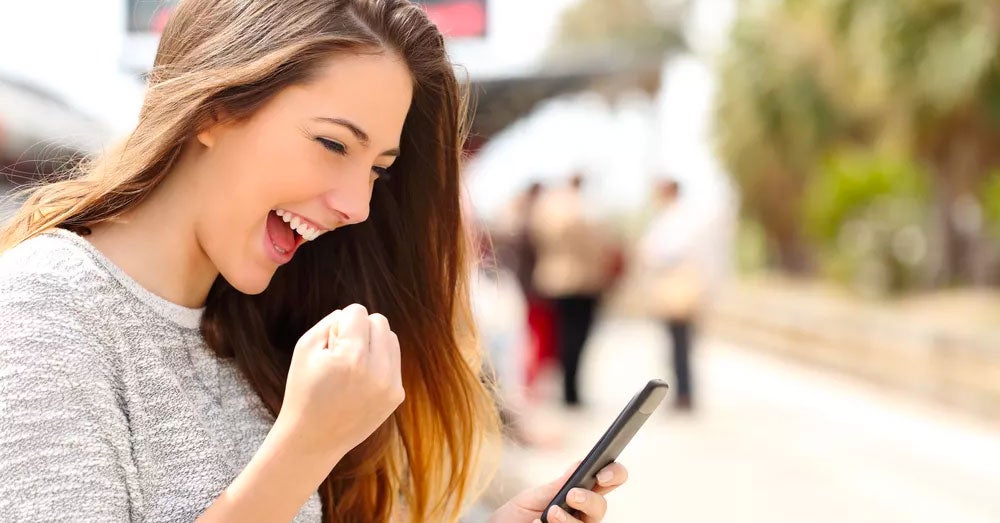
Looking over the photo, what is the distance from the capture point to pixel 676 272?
7.72m

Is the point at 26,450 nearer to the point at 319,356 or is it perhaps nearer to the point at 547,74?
the point at 319,356

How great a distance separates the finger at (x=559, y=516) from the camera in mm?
1529

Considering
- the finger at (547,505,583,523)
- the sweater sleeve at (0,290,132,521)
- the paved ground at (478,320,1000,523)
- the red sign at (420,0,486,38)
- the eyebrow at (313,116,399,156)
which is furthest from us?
the red sign at (420,0,486,38)

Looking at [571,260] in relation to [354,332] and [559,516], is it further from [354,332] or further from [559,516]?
[354,332]

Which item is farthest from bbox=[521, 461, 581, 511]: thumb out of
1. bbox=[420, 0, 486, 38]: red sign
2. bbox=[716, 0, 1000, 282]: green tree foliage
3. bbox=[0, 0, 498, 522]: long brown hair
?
bbox=[716, 0, 1000, 282]: green tree foliage

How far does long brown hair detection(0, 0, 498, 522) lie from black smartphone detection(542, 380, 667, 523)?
29cm

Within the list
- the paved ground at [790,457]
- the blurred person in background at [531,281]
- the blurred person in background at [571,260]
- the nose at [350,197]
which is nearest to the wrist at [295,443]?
the nose at [350,197]

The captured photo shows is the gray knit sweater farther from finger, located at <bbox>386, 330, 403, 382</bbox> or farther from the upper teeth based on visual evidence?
finger, located at <bbox>386, 330, 403, 382</bbox>

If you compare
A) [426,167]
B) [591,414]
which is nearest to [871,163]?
[591,414]

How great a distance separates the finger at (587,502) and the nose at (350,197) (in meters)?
0.46

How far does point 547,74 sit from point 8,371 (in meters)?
10.5

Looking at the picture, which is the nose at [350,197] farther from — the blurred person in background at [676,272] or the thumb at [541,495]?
the blurred person in background at [676,272]

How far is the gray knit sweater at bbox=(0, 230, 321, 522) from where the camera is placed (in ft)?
3.77

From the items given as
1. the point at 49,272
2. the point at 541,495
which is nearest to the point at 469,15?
the point at 541,495
